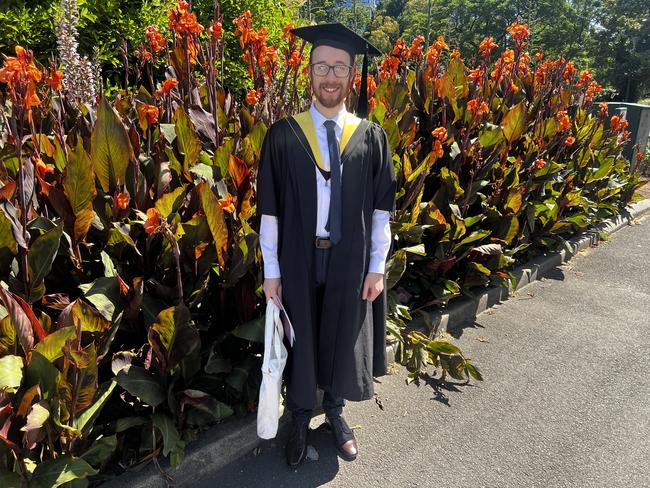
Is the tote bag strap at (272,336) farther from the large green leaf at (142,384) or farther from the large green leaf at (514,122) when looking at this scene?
the large green leaf at (514,122)

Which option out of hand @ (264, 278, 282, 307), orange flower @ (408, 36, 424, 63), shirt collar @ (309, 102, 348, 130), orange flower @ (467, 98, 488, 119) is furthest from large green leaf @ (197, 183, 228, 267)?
orange flower @ (408, 36, 424, 63)

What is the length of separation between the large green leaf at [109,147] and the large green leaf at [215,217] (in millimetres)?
377

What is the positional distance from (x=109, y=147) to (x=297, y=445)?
1.55 meters

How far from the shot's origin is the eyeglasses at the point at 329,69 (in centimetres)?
184

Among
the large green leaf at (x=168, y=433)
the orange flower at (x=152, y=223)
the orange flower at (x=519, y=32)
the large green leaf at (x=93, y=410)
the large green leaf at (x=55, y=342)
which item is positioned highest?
the orange flower at (x=519, y=32)

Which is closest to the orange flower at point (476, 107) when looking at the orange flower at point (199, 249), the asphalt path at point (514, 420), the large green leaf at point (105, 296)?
the asphalt path at point (514, 420)

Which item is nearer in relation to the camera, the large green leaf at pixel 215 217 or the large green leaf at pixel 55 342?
the large green leaf at pixel 55 342

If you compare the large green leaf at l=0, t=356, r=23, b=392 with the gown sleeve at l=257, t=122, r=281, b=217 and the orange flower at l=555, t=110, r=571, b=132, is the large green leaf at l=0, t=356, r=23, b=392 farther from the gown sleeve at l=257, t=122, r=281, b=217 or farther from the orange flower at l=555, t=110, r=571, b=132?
the orange flower at l=555, t=110, r=571, b=132

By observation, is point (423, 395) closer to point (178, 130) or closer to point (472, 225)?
point (472, 225)

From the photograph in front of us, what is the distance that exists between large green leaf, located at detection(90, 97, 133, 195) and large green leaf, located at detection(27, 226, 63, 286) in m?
0.41

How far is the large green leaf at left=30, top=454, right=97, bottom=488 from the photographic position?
167 cm

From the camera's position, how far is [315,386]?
215 centimetres

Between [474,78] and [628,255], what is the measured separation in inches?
106

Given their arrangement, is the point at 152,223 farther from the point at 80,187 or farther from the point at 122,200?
the point at 80,187
